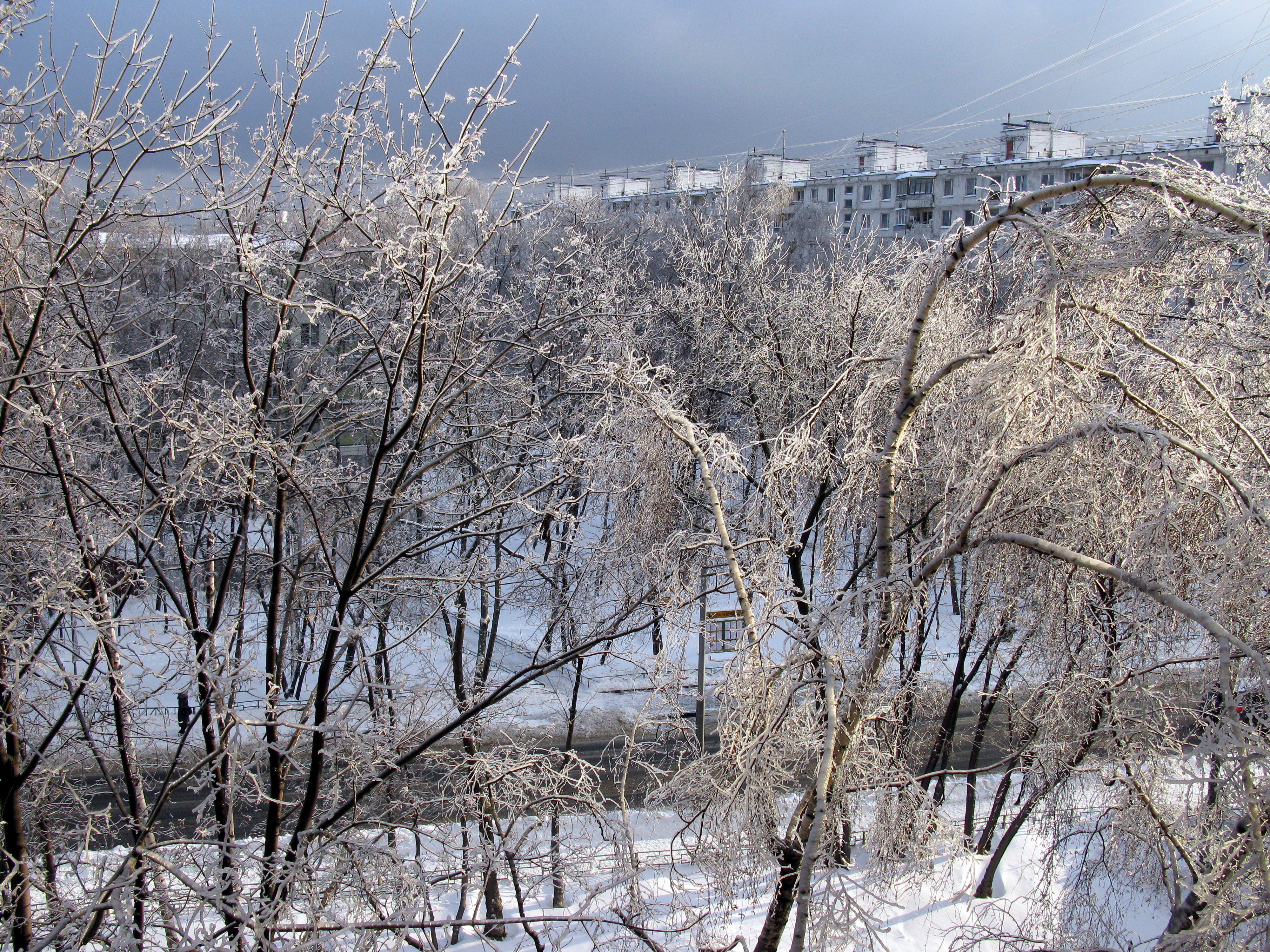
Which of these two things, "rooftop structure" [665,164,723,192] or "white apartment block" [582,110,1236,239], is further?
"rooftop structure" [665,164,723,192]

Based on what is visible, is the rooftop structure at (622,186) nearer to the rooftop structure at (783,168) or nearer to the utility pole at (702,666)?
the rooftop structure at (783,168)

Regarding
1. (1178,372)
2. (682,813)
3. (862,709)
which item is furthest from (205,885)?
(1178,372)

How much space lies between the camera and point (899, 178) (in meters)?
49.9

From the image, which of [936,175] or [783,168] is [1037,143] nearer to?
[936,175]

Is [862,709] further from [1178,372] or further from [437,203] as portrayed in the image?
[437,203]

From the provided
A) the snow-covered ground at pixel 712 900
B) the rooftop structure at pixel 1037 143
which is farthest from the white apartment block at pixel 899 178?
the snow-covered ground at pixel 712 900

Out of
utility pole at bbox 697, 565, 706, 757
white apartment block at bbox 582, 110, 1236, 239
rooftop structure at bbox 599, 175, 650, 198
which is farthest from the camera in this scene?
rooftop structure at bbox 599, 175, 650, 198

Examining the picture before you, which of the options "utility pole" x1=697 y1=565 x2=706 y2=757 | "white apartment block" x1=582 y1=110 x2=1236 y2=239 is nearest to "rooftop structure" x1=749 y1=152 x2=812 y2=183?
"white apartment block" x1=582 y1=110 x2=1236 y2=239

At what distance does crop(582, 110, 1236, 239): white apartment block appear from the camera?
115ft

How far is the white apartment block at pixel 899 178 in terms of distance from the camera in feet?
115

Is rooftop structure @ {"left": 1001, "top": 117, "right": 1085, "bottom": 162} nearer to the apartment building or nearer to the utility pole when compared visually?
the apartment building

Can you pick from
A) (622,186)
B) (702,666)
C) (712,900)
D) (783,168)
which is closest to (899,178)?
(783,168)

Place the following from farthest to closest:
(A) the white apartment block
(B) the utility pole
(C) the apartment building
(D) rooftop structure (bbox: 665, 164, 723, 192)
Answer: (D) rooftop structure (bbox: 665, 164, 723, 192) → (C) the apartment building → (A) the white apartment block → (B) the utility pole

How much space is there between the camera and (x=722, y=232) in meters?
17.7
